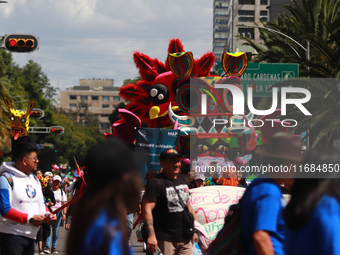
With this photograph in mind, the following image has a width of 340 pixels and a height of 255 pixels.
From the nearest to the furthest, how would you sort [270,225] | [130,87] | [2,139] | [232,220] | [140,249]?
[270,225]
[232,220]
[140,249]
[130,87]
[2,139]

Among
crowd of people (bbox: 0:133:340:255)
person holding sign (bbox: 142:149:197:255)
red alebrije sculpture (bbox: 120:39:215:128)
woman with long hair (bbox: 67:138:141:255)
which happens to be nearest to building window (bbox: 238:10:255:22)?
red alebrije sculpture (bbox: 120:39:215:128)

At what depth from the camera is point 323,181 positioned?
3.22m

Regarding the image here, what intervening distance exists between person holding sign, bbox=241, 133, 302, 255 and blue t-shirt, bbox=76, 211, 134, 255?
1041 mm

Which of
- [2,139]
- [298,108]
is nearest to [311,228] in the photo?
[298,108]

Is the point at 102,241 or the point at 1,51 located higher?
the point at 1,51

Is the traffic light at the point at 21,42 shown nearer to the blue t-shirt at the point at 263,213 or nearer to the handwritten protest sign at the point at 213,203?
the handwritten protest sign at the point at 213,203

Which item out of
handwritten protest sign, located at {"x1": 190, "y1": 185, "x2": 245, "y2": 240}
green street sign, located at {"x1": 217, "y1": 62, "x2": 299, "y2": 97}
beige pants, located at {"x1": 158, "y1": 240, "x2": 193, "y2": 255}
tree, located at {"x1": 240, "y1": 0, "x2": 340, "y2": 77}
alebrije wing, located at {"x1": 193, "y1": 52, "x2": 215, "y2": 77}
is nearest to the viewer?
beige pants, located at {"x1": 158, "y1": 240, "x2": 193, "y2": 255}

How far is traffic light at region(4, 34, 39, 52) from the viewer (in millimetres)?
11984

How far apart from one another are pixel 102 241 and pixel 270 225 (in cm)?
119

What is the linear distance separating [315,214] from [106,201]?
126 centimetres

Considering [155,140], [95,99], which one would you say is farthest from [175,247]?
[95,99]

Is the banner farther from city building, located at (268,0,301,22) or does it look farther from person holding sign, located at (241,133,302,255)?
city building, located at (268,0,301,22)

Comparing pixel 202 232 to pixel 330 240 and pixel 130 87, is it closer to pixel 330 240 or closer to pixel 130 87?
pixel 330 240

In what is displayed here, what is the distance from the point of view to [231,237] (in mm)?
3523
